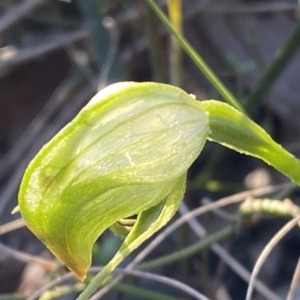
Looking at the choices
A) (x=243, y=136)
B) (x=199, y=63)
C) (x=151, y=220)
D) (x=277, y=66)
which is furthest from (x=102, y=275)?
(x=277, y=66)

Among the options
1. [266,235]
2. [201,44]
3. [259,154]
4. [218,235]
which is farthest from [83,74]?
[259,154]

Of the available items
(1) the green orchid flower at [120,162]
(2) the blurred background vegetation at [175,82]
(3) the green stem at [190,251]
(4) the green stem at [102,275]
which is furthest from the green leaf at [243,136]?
(2) the blurred background vegetation at [175,82]

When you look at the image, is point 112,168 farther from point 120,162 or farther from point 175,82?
point 175,82

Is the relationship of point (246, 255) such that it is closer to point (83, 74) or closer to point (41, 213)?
point (83, 74)

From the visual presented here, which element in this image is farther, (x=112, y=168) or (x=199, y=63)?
(x=199, y=63)

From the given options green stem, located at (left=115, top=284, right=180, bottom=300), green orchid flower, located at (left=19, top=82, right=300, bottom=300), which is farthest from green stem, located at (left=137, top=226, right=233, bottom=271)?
green orchid flower, located at (left=19, top=82, right=300, bottom=300)

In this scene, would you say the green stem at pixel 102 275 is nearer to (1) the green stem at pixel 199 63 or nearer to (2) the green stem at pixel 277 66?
(1) the green stem at pixel 199 63

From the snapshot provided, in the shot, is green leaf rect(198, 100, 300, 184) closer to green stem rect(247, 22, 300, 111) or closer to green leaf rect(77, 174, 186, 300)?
green leaf rect(77, 174, 186, 300)
